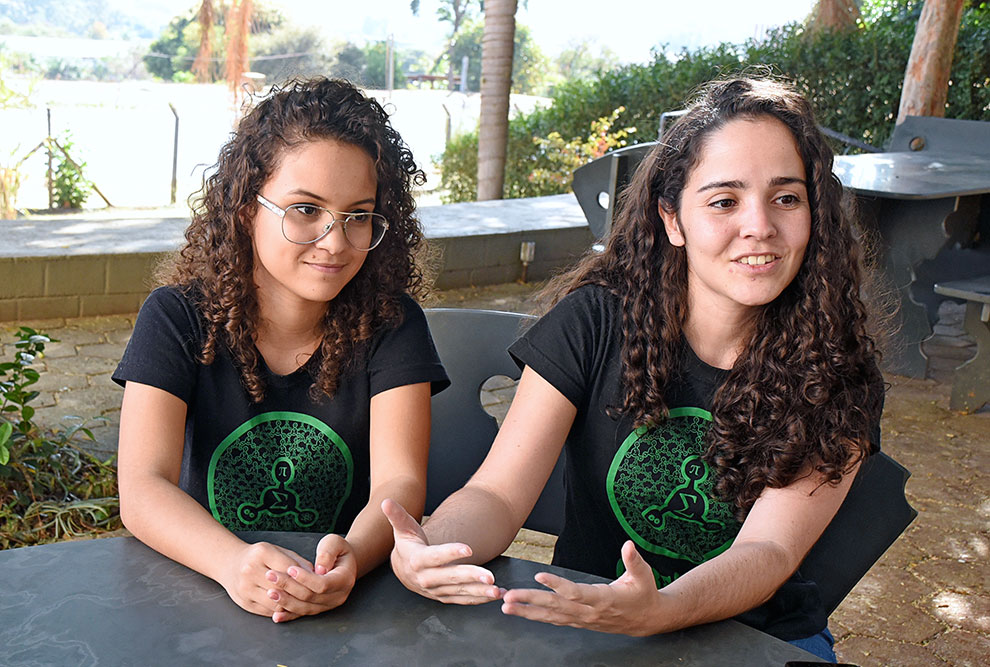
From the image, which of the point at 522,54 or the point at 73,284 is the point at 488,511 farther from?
the point at 522,54

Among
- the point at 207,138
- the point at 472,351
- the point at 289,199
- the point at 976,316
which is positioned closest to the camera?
the point at 289,199

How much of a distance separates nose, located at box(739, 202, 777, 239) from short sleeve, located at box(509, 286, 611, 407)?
299mm

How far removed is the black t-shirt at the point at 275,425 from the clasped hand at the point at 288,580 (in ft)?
1.45

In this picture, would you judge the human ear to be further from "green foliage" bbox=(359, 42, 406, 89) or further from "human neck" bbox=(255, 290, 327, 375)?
"green foliage" bbox=(359, 42, 406, 89)

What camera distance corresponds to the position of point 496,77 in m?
8.07

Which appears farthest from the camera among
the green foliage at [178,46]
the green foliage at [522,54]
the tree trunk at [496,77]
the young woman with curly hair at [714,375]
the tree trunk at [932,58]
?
the green foliage at [522,54]

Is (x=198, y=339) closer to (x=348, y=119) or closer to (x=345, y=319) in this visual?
(x=345, y=319)

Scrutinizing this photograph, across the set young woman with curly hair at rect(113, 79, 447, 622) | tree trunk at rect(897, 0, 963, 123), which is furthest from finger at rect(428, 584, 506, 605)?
tree trunk at rect(897, 0, 963, 123)

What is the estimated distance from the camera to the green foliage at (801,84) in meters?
10.0

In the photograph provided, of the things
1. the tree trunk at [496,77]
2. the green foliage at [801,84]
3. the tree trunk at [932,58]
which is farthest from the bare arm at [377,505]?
the green foliage at [801,84]

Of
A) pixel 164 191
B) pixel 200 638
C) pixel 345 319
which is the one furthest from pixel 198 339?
pixel 164 191

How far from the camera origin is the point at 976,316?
4.86 metres

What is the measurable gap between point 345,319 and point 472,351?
0.33 metres

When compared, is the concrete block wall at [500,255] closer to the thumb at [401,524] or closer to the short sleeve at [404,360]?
the short sleeve at [404,360]
